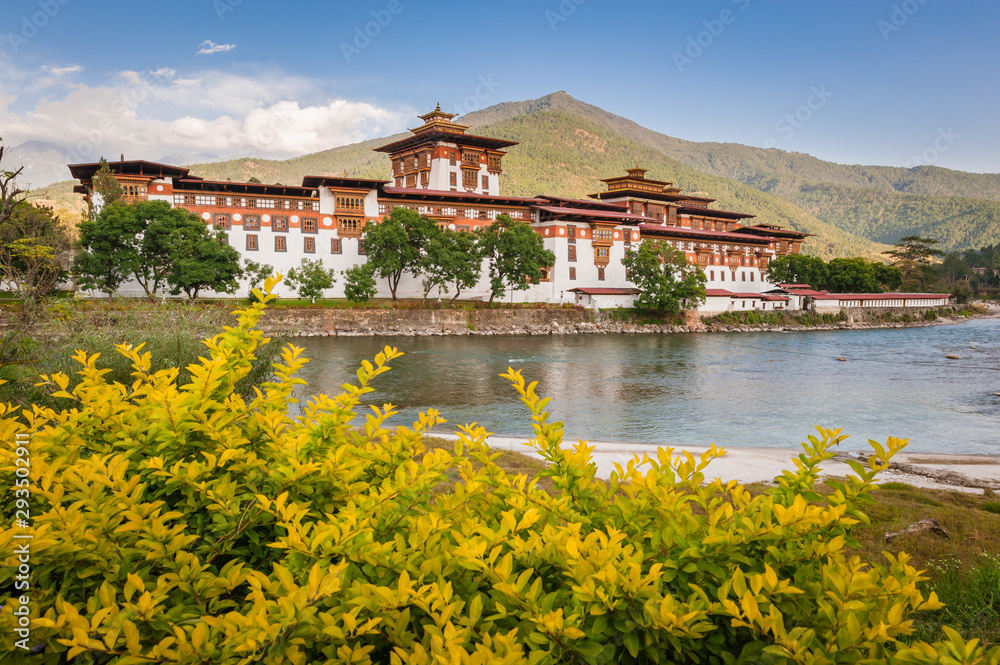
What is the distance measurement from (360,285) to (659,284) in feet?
92.7

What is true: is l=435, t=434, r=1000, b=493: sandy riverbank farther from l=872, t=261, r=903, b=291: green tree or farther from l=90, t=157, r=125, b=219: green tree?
l=872, t=261, r=903, b=291: green tree

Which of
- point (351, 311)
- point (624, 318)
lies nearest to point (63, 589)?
point (351, 311)

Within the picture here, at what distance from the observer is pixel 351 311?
1692 inches

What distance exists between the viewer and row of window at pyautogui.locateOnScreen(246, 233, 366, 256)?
158ft

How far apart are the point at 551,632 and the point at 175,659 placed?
3.66ft

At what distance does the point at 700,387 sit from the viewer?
78.7 ft

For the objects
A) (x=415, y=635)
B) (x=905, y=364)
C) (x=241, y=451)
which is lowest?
(x=905, y=364)

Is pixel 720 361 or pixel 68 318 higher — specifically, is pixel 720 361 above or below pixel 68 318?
below

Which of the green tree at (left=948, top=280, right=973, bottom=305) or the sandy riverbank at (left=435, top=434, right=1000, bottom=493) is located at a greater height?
the green tree at (left=948, top=280, right=973, bottom=305)

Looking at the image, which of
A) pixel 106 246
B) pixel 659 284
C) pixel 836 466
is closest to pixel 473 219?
pixel 659 284

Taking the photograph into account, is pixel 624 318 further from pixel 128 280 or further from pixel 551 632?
pixel 551 632

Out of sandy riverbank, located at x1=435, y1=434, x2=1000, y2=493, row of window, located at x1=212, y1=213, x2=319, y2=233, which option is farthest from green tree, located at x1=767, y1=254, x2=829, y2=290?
sandy riverbank, located at x1=435, y1=434, x2=1000, y2=493

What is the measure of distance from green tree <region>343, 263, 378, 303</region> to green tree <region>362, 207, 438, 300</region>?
0.89 m

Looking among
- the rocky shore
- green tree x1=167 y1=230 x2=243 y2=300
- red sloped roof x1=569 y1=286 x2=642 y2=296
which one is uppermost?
green tree x1=167 y1=230 x2=243 y2=300
